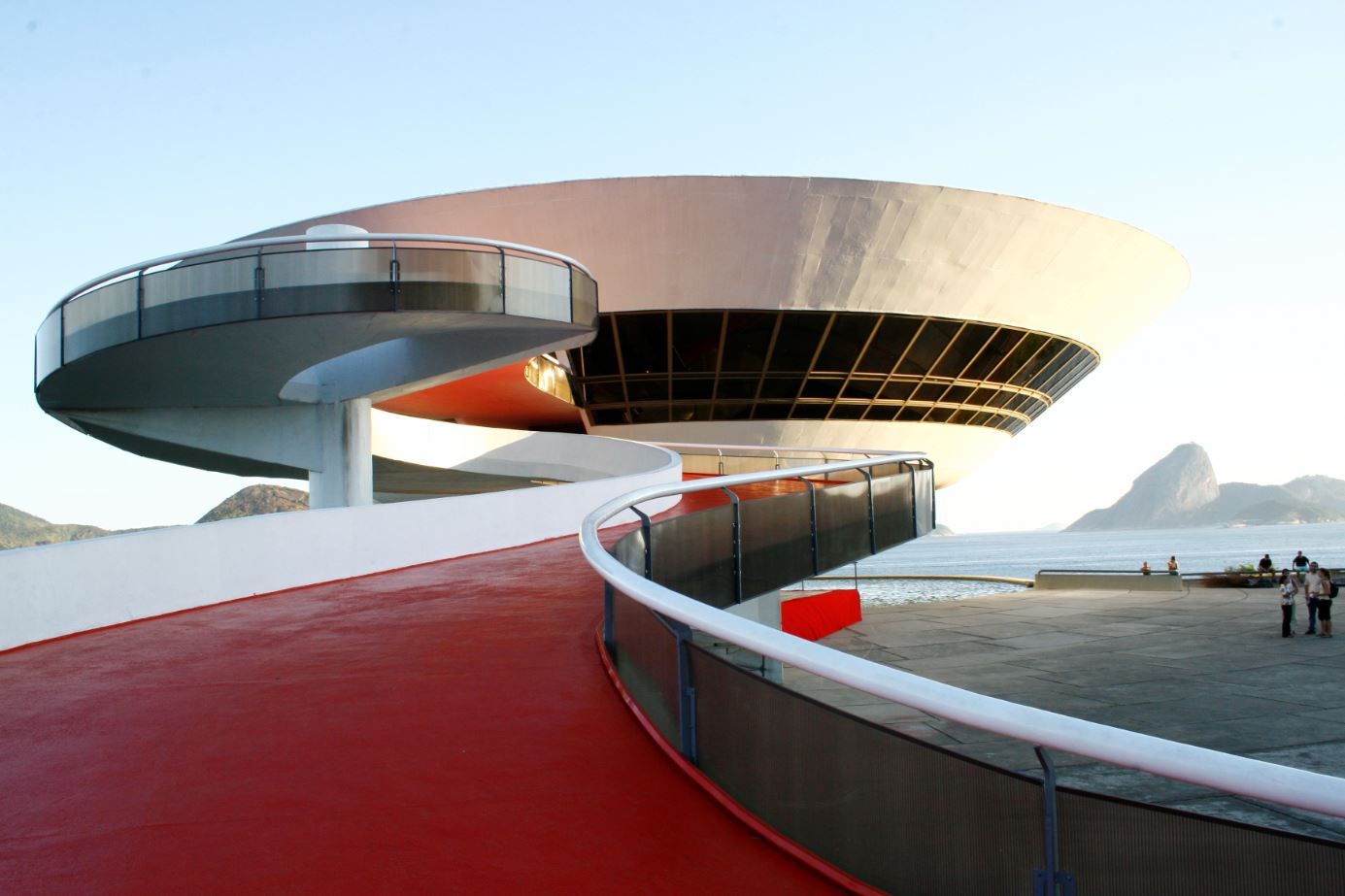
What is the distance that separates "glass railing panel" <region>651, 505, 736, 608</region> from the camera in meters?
7.77

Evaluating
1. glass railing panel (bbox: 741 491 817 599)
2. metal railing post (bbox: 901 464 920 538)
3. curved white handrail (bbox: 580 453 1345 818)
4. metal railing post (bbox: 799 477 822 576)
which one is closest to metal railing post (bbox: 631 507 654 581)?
glass railing panel (bbox: 741 491 817 599)

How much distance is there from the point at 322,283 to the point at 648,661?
12.7m

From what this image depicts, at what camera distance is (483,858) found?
3311 mm

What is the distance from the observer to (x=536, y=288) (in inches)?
673

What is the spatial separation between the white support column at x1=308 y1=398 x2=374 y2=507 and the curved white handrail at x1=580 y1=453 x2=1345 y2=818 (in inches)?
717

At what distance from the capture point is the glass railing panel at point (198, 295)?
16109mm

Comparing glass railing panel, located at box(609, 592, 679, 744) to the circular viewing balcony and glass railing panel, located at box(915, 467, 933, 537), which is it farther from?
the circular viewing balcony

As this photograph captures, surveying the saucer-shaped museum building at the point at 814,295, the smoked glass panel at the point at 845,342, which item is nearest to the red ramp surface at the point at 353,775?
the saucer-shaped museum building at the point at 814,295

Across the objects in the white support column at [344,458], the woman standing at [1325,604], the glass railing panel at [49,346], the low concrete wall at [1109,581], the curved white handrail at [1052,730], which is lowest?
the low concrete wall at [1109,581]

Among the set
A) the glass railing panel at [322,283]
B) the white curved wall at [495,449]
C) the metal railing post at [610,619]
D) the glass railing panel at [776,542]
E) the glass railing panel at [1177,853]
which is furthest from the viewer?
the white curved wall at [495,449]

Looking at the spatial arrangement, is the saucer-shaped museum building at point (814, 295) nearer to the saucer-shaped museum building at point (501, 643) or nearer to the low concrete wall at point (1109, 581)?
the saucer-shaped museum building at point (501, 643)

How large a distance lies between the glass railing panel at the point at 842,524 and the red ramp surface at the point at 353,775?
5.06 meters

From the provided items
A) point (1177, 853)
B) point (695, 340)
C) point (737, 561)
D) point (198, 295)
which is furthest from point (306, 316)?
point (695, 340)

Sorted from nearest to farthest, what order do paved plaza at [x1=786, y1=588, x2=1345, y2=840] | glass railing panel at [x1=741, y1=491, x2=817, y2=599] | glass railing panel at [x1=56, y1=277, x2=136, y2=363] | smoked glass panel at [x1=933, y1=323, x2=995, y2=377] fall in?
glass railing panel at [x1=741, y1=491, x2=817, y2=599], paved plaza at [x1=786, y1=588, x2=1345, y2=840], glass railing panel at [x1=56, y1=277, x2=136, y2=363], smoked glass panel at [x1=933, y1=323, x2=995, y2=377]
